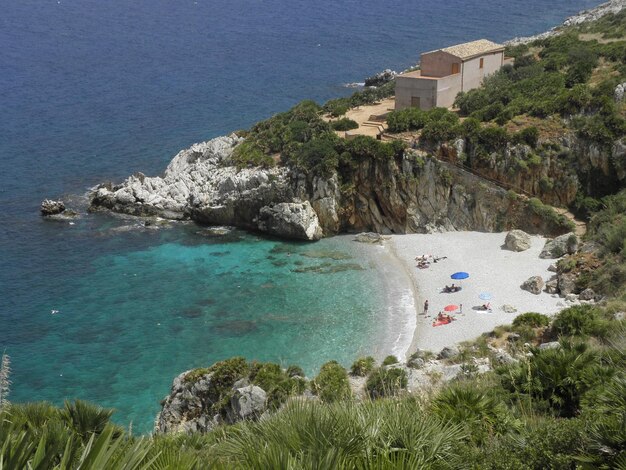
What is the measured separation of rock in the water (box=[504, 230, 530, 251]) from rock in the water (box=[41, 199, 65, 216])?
98.8 feet

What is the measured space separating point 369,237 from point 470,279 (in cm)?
820

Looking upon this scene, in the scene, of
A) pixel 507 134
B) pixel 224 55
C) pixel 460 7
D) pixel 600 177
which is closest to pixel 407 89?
pixel 507 134

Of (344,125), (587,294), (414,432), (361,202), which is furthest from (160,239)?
(414,432)

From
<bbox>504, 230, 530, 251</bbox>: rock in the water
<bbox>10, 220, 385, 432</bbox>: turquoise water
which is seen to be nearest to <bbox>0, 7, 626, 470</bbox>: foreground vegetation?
<bbox>504, 230, 530, 251</bbox>: rock in the water

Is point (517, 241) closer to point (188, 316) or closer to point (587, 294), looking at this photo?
point (587, 294)

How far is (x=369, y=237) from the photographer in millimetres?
42688

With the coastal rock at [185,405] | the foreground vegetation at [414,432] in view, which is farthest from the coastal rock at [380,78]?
the foreground vegetation at [414,432]

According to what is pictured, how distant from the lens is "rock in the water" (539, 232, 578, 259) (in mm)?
36194

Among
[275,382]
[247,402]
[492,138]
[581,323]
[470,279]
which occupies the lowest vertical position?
[247,402]

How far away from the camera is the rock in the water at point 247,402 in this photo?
23016 millimetres

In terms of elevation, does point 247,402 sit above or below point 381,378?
below

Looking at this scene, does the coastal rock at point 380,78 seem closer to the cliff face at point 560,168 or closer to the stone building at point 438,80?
the stone building at point 438,80

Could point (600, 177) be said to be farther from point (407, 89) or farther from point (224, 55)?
point (224, 55)

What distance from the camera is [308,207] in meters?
43.5
